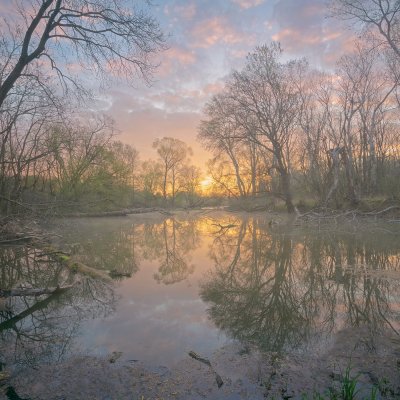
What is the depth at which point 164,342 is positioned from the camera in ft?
12.7

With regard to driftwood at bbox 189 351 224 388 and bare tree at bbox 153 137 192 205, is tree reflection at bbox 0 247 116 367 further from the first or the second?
bare tree at bbox 153 137 192 205

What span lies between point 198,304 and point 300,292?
193 cm

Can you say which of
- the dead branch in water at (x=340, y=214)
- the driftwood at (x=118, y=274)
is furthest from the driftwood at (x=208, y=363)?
the dead branch in water at (x=340, y=214)

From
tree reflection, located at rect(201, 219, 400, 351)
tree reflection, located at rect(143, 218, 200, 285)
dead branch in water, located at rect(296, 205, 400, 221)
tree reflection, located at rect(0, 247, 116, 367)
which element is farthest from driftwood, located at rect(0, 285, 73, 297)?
dead branch in water, located at rect(296, 205, 400, 221)

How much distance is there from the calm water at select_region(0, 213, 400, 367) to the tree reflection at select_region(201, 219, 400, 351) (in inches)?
0.7

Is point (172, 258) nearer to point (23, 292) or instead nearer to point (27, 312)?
point (23, 292)

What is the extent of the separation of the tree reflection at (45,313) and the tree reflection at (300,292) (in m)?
2.05

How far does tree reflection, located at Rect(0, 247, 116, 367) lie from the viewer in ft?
11.8

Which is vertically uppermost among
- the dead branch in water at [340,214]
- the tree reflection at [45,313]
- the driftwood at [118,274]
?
the dead branch in water at [340,214]

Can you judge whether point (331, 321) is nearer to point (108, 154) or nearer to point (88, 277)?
point (88, 277)

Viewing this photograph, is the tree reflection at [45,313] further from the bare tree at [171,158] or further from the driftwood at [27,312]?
the bare tree at [171,158]

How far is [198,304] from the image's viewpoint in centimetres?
529

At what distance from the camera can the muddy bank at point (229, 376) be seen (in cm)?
275

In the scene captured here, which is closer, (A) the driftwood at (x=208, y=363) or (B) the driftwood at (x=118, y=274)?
(A) the driftwood at (x=208, y=363)
